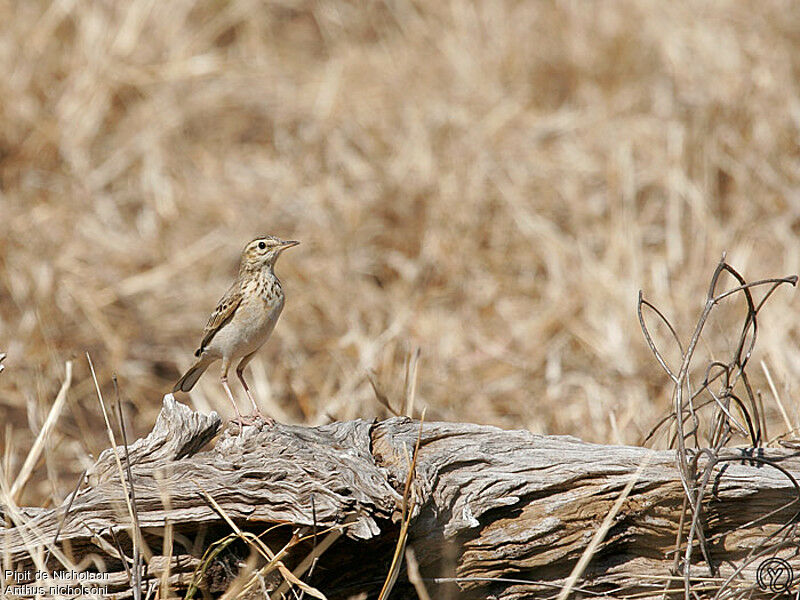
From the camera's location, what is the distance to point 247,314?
16.0 ft

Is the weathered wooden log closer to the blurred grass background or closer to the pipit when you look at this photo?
the pipit

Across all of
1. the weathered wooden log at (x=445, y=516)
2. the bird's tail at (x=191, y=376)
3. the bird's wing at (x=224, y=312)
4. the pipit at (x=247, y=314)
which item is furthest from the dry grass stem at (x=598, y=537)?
the bird's tail at (x=191, y=376)

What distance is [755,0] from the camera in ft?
30.7

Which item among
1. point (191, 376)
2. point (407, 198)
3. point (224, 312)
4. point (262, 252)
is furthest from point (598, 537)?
point (407, 198)

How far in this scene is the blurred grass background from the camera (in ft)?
23.4

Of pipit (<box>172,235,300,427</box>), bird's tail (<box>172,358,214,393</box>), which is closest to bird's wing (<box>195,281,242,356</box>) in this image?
pipit (<box>172,235,300,427</box>)

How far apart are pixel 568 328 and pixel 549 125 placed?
249 centimetres

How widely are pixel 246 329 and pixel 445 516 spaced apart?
162 cm

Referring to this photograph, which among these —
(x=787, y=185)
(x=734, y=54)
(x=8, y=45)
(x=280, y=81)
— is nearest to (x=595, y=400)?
(x=787, y=185)

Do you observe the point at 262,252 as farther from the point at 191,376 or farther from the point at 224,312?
the point at 191,376

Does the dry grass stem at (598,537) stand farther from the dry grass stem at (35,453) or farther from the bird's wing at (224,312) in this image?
A: the dry grass stem at (35,453)

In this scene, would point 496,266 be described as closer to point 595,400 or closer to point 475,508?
point 595,400

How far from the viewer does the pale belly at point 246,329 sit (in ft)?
15.9

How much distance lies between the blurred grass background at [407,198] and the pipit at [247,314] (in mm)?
969
